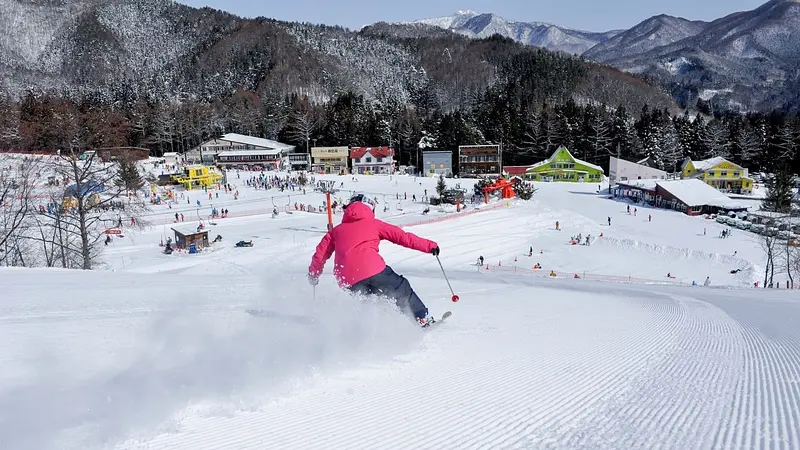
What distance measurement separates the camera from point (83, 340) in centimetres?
415

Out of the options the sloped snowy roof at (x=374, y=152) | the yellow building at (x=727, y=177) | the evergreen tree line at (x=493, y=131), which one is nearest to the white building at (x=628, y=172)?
the yellow building at (x=727, y=177)

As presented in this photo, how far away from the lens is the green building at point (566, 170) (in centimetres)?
6050

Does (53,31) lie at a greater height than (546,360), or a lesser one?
greater

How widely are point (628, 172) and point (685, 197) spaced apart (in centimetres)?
1712

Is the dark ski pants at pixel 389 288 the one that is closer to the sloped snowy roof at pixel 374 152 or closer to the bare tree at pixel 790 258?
the bare tree at pixel 790 258

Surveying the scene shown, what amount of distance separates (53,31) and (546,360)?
246910 millimetres

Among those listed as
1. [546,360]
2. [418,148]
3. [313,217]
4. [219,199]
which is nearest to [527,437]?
[546,360]

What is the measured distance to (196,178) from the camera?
50.9 meters

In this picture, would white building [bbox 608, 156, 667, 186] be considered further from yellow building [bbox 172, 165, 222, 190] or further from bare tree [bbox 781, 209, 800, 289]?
yellow building [bbox 172, 165, 222, 190]

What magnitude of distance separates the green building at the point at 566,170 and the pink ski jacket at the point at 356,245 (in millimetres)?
59056

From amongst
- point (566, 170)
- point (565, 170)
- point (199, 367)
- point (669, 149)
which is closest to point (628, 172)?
point (566, 170)

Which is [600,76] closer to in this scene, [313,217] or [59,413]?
[313,217]

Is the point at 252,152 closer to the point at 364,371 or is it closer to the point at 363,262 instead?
the point at 363,262

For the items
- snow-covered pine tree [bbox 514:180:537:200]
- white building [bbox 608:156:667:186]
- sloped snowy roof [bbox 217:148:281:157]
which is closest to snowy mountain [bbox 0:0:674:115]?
sloped snowy roof [bbox 217:148:281:157]
